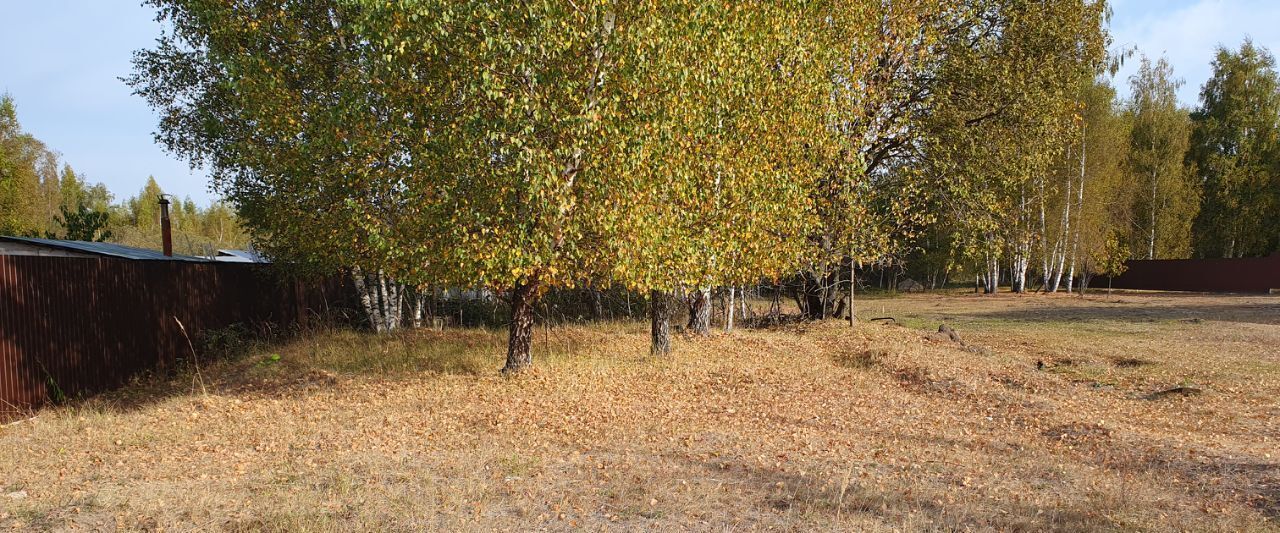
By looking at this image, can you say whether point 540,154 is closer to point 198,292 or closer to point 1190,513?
point 1190,513

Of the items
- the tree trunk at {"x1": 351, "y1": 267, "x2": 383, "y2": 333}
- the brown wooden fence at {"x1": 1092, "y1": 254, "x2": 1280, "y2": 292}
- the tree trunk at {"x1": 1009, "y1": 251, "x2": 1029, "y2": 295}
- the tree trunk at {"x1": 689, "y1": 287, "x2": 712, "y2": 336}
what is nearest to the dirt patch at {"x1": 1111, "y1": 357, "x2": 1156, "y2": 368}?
the tree trunk at {"x1": 689, "y1": 287, "x2": 712, "y2": 336}

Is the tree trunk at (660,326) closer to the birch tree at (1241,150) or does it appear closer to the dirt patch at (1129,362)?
the dirt patch at (1129,362)

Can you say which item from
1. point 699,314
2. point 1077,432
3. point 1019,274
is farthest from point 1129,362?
point 1019,274

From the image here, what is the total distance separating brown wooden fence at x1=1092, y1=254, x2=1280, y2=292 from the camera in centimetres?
4125

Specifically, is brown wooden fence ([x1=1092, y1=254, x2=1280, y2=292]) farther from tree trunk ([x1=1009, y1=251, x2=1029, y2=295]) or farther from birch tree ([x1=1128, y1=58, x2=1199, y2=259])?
tree trunk ([x1=1009, y1=251, x2=1029, y2=295])

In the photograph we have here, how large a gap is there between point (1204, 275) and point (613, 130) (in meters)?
47.7

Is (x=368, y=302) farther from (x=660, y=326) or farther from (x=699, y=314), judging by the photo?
(x=699, y=314)

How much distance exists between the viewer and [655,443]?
8.09m

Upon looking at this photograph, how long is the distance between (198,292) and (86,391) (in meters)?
3.74

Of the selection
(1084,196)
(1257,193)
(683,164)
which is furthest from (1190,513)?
(1257,193)

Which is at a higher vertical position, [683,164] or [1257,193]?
[1257,193]

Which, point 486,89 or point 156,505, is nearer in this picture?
point 156,505

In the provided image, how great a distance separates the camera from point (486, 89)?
30.0ft

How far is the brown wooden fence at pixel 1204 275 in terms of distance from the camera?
135 ft
